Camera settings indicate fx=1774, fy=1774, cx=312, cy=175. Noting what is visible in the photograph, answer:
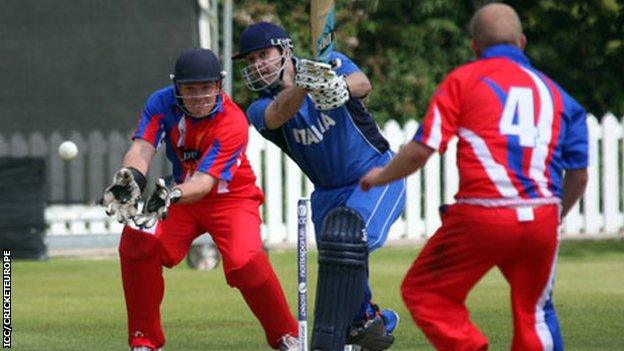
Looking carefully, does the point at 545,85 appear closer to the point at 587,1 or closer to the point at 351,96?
the point at 351,96

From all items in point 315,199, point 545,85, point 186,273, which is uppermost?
point 545,85

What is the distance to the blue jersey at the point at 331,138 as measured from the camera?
9.30 meters

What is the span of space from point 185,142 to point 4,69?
13864 millimetres

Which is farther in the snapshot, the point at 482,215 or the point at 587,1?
the point at 587,1

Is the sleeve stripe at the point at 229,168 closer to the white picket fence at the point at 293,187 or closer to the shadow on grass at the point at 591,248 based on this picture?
the shadow on grass at the point at 591,248

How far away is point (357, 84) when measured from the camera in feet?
29.3

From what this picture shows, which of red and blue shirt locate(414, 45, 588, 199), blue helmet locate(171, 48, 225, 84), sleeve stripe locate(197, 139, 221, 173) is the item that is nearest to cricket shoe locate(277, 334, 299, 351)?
sleeve stripe locate(197, 139, 221, 173)

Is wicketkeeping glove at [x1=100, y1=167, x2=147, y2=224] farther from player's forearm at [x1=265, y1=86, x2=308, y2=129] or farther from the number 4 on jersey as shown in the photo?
the number 4 on jersey

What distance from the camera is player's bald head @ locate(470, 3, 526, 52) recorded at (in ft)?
25.1

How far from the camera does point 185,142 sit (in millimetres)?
9797

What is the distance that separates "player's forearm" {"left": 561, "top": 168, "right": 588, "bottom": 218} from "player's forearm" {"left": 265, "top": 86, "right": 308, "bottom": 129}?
1.45 metres

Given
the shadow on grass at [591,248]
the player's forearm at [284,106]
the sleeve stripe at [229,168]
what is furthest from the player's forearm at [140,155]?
the shadow on grass at [591,248]

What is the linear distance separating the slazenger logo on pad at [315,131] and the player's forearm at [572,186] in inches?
66.7

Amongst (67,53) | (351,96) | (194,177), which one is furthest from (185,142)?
(67,53)
